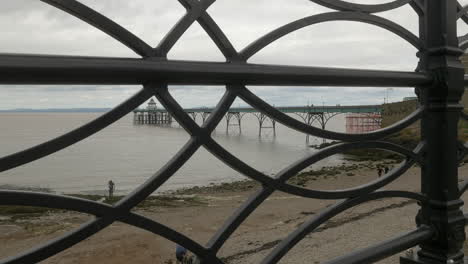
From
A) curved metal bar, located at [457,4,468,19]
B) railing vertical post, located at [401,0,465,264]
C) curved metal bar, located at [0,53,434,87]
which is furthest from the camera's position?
curved metal bar, located at [457,4,468,19]

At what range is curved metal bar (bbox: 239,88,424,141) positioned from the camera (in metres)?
1.26

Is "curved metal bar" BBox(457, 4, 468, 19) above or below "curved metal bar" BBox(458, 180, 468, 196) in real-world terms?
above

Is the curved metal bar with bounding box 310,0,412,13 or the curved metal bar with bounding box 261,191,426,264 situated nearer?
the curved metal bar with bounding box 261,191,426,264

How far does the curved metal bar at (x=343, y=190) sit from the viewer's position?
4.41 ft

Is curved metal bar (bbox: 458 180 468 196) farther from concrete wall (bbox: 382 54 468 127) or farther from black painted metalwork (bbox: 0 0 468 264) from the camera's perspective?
concrete wall (bbox: 382 54 468 127)

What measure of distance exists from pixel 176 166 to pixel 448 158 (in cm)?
128

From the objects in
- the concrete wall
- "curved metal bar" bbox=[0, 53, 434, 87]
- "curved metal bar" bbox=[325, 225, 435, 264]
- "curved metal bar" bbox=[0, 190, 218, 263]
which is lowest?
"curved metal bar" bbox=[325, 225, 435, 264]

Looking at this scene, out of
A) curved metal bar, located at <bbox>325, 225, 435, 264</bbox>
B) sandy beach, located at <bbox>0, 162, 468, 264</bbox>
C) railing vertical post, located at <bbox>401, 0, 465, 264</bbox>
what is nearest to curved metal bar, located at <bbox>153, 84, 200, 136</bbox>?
curved metal bar, located at <bbox>325, 225, 435, 264</bbox>

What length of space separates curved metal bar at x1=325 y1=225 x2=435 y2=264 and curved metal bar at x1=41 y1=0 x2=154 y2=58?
3.15 ft

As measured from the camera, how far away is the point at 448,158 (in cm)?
174

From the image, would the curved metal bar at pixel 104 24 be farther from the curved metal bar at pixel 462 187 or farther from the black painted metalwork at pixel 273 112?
the curved metal bar at pixel 462 187

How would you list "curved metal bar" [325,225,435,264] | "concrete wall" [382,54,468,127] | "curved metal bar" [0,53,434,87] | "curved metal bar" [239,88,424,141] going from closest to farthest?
"curved metal bar" [0,53,434,87] < "curved metal bar" [239,88,424,141] < "curved metal bar" [325,225,435,264] < "concrete wall" [382,54,468,127]

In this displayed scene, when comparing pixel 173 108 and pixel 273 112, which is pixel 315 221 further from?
pixel 173 108

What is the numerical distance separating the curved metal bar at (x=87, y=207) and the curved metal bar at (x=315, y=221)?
0.87 ft
